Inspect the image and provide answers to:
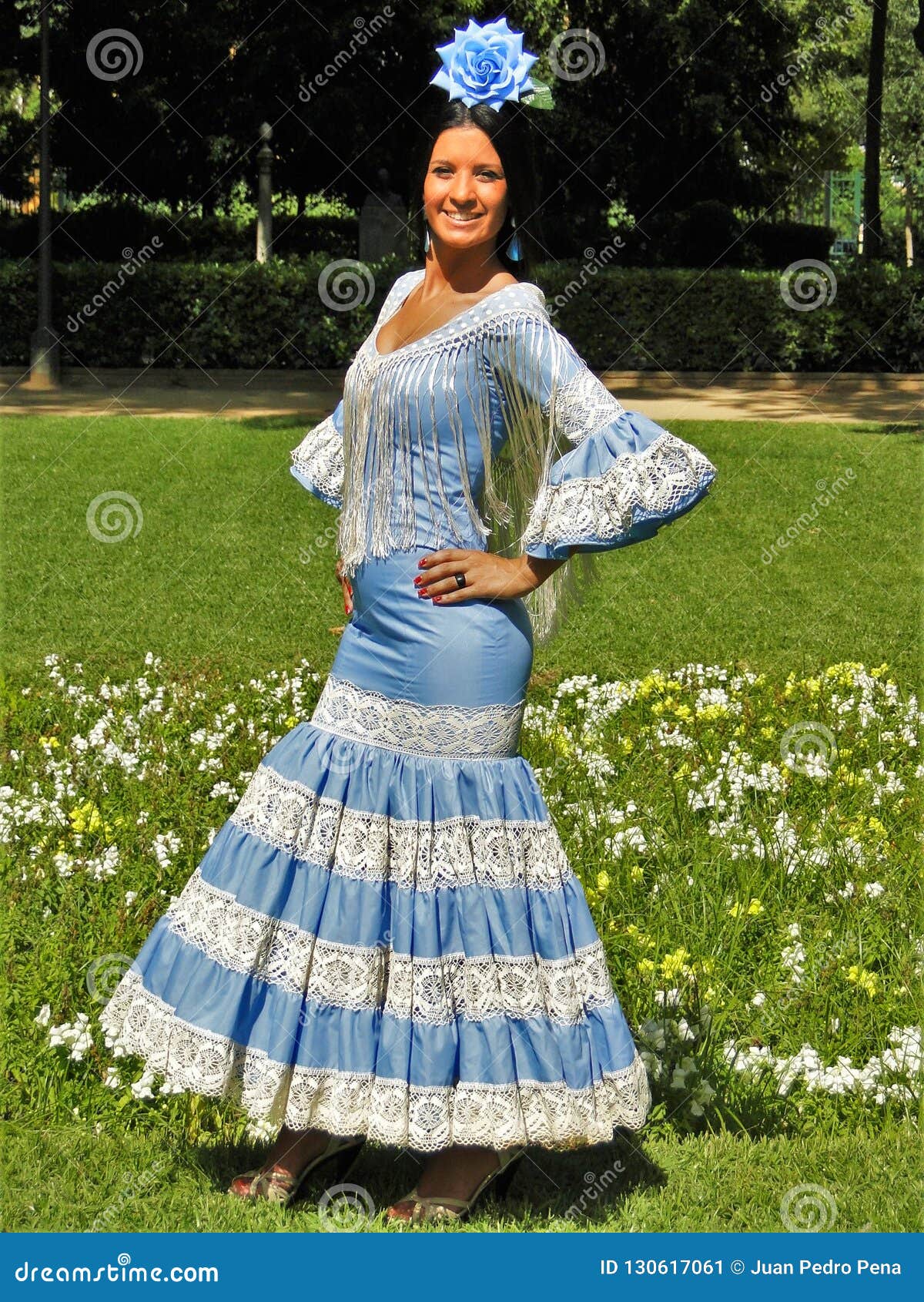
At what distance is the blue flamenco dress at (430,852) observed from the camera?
10.0 ft

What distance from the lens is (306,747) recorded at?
316cm

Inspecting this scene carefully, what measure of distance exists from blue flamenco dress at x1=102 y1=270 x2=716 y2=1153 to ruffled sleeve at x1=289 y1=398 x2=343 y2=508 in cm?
29

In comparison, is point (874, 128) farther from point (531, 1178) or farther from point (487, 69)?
point (531, 1178)

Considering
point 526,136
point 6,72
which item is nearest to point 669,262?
point 6,72

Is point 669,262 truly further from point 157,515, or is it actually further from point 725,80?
point 157,515

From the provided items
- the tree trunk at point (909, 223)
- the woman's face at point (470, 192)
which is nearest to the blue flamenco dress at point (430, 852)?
the woman's face at point (470, 192)

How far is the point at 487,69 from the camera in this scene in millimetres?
3100

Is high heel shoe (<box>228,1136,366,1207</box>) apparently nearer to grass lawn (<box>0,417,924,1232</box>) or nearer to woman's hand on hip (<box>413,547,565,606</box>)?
grass lawn (<box>0,417,924,1232</box>)

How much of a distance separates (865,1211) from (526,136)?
236 cm

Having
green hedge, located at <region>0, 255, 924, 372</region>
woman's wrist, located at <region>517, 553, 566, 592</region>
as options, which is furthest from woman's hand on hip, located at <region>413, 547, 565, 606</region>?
green hedge, located at <region>0, 255, 924, 372</region>

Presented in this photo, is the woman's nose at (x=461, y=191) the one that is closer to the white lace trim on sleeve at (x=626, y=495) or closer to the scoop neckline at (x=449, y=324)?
the scoop neckline at (x=449, y=324)

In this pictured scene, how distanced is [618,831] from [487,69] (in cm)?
267

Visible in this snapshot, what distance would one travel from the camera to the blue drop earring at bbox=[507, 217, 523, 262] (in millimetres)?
3174

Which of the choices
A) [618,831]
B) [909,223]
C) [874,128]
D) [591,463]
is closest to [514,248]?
[591,463]
